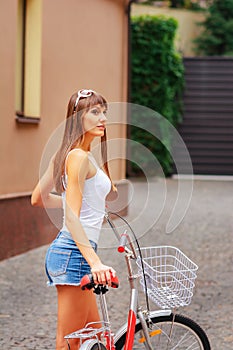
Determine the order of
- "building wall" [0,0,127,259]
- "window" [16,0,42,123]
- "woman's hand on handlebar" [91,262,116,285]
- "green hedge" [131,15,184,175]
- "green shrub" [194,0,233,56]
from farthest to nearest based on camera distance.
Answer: "green shrub" [194,0,233,56] < "green hedge" [131,15,184,175] < "window" [16,0,42,123] < "building wall" [0,0,127,259] < "woman's hand on handlebar" [91,262,116,285]

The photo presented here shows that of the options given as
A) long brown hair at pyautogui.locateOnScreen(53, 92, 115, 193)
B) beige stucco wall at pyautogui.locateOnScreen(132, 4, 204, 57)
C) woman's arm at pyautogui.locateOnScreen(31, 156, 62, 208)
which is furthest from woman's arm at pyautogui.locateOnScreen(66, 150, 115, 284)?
beige stucco wall at pyautogui.locateOnScreen(132, 4, 204, 57)

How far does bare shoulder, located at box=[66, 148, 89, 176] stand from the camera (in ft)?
11.8

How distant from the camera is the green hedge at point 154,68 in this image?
18.3 m

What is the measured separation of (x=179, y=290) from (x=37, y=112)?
629cm

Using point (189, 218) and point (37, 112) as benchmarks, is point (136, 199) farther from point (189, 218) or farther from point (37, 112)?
point (37, 112)

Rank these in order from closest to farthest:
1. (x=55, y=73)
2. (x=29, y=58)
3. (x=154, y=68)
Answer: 1. (x=29, y=58)
2. (x=55, y=73)
3. (x=154, y=68)

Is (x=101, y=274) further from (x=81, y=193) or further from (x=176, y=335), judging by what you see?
(x=176, y=335)

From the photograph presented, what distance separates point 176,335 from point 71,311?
0.51 metres

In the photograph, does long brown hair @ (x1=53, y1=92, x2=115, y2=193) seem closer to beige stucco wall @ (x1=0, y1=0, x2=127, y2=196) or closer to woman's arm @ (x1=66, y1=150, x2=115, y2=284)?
woman's arm @ (x1=66, y1=150, x2=115, y2=284)

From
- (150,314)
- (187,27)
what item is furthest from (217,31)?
(150,314)

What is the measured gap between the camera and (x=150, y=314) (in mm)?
3809

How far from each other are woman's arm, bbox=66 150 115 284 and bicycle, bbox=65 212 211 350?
98 millimetres

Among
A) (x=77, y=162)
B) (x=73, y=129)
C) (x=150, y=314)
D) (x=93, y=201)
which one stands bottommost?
(x=150, y=314)

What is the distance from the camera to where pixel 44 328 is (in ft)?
19.2
